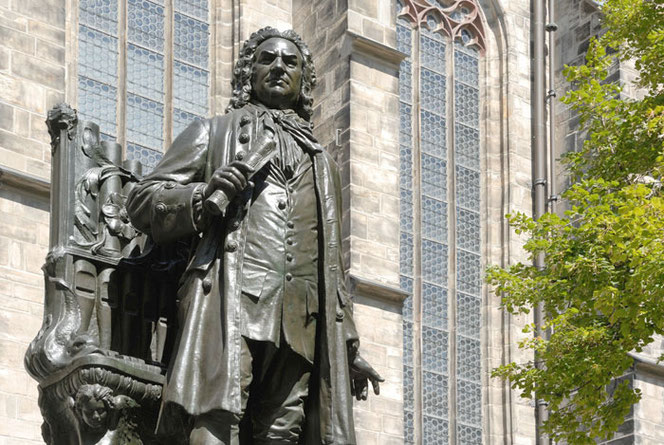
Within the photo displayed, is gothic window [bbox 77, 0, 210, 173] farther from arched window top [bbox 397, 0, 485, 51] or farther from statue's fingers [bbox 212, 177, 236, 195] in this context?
statue's fingers [bbox 212, 177, 236, 195]

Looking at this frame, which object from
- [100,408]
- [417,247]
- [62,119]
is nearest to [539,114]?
[417,247]

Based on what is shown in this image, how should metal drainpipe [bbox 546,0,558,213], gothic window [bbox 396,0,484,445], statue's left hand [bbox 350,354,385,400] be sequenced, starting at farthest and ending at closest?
metal drainpipe [bbox 546,0,558,213] → gothic window [bbox 396,0,484,445] → statue's left hand [bbox 350,354,385,400]

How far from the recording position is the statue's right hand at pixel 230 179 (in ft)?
17.4

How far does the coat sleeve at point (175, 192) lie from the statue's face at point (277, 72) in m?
0.27

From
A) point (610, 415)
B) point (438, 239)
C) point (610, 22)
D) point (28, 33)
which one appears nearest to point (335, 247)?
point (610, 415)

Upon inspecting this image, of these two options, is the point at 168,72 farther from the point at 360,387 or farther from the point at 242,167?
the point at 242,167

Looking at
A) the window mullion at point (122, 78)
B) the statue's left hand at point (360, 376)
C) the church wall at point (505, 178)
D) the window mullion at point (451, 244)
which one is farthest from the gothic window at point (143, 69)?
the statue's left hand at point (360, 376)

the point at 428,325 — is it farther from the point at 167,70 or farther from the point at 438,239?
the point at 167,70

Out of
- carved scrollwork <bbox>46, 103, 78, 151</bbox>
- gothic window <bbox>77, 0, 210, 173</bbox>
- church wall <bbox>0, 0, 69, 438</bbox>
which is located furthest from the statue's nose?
gothic window <bbox>77, 0, 210, 173</bbox>

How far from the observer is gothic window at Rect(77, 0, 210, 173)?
1652 cm

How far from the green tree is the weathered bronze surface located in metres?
5.89

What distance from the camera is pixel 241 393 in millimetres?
5316

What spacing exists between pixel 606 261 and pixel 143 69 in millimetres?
6787

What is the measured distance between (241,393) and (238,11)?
12.9 m
